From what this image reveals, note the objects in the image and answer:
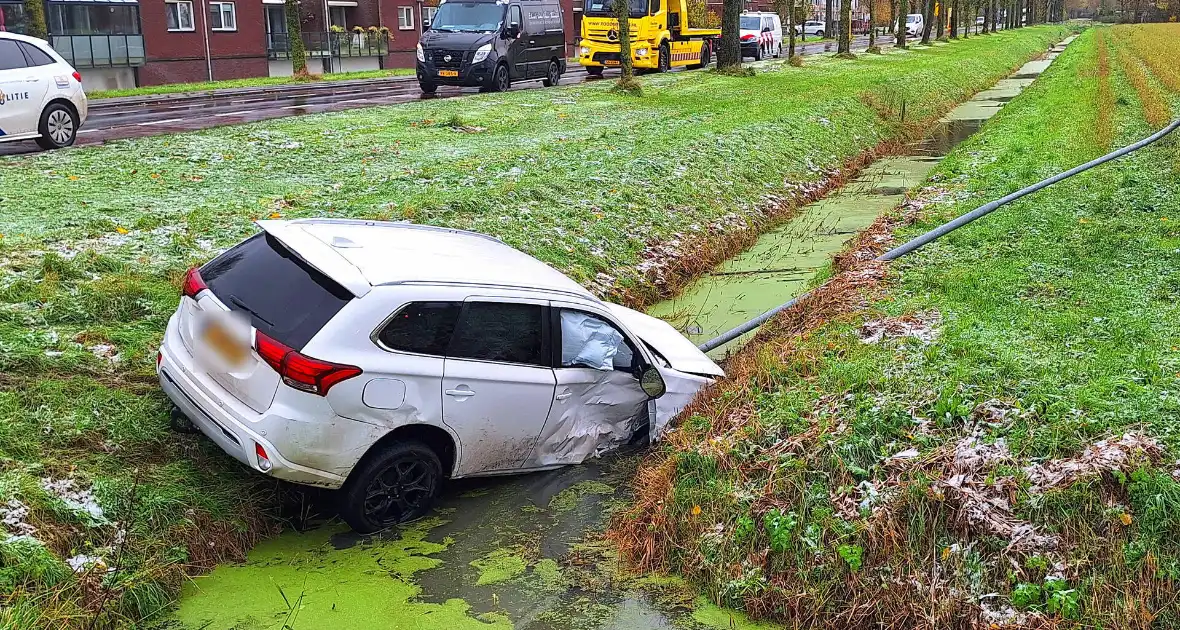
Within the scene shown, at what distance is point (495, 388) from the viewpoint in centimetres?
658

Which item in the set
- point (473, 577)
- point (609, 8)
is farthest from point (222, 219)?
point (609, 8)

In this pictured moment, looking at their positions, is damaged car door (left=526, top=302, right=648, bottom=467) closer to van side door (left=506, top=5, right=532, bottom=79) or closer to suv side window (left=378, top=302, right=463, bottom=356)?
suv side window (left=378, top=302, right=463, bottom=356)

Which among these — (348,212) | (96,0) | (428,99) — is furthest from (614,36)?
(348,212)

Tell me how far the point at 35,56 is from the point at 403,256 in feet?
36.4

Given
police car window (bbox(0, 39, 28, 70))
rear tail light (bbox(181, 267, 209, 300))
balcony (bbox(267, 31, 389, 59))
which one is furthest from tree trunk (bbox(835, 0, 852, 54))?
rear tail light (bbox(181, 267, 209, 300))

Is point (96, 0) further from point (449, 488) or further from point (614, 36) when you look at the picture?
point (449, 488)

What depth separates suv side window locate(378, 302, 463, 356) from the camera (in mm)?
6090

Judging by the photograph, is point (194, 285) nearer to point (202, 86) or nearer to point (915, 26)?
point (202, 86)

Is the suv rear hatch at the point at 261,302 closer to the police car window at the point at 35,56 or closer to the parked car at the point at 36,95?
the parked car at the point at 36,95

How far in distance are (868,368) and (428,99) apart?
19.4 metres

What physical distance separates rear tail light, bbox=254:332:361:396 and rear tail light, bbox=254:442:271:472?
391 mm

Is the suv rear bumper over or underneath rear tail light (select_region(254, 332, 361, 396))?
underneath

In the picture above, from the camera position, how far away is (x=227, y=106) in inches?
936

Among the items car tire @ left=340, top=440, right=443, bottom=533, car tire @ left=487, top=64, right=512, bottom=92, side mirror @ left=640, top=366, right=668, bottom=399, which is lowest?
car tire @ left=340, top=440, right=443, bottom=533
